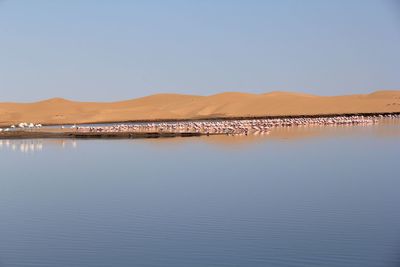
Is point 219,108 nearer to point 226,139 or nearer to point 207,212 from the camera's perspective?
point 226,139

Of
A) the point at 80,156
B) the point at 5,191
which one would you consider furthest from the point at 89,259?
the point at 80,156

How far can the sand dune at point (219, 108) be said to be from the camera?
93375 millimetres

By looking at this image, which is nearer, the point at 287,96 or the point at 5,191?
the point at 5,191

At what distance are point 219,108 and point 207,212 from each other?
90.1 metres

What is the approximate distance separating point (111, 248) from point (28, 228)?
8.05ft

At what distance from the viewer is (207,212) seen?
12.7 metres

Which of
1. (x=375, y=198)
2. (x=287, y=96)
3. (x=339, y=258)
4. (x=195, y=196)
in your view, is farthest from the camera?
(x=287, y=96)

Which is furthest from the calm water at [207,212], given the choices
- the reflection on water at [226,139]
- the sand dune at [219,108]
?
the sand dune at [219,108]

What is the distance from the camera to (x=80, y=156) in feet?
90.6

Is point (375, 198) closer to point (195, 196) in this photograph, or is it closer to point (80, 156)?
point (195, 196)

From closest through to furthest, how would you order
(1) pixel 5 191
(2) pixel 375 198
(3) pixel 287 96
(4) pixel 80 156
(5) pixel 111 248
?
(5) pixel 111 248, (2) pixel 375 198, (1) pixel 5 191, (4) pixel 80 156, (3) pixel 287 96

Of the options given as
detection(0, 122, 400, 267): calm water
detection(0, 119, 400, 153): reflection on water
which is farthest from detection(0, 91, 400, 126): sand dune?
detection(0, 122, 400, 267): calm water

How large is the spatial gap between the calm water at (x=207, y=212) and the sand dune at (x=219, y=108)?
67493mm

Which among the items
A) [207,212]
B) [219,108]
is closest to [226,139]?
[207,212]
